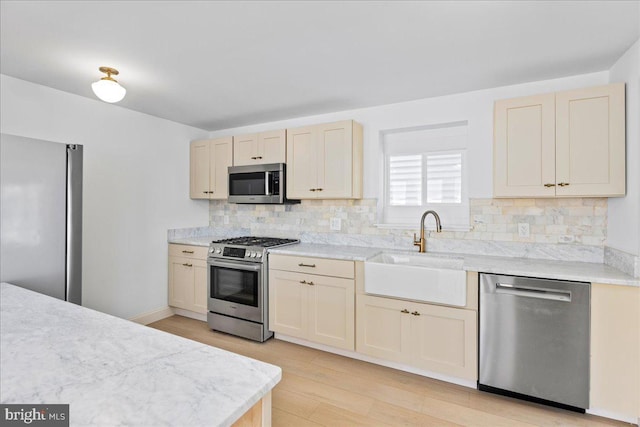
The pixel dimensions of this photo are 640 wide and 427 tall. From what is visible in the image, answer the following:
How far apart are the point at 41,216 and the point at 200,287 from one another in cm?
197

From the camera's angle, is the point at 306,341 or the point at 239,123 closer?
the point at 306,341

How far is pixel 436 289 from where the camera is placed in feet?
7.73

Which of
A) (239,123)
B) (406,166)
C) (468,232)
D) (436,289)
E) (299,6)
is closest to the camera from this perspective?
(299,6)

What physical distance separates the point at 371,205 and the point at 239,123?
1.97 metres

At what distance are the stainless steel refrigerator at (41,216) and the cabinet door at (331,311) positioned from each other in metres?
1.75

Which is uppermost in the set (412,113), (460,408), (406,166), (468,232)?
(412,113)

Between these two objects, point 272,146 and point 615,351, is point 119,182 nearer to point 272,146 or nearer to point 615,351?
point 272,146

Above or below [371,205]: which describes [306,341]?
below

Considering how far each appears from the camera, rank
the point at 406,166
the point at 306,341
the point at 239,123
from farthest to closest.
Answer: the point at 239,123
the point at 406,166
the point at 306,341

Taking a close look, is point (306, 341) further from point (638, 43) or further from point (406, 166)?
point (638, 43)

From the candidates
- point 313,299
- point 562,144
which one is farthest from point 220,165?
point 562,144

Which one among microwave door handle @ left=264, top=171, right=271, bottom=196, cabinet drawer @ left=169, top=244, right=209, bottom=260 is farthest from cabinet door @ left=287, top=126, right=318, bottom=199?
cabinet drawer @ left=169, top=244, right=209, bottom=260

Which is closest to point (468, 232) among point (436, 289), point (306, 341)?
point (436, 289)

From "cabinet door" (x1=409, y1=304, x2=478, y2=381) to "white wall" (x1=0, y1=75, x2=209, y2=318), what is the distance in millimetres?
2921
